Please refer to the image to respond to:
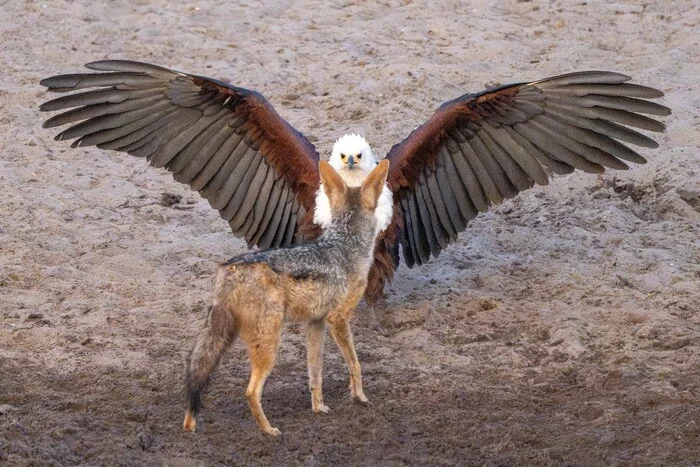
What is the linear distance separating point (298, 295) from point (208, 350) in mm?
560

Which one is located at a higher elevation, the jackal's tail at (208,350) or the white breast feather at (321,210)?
the white breast feather at (321,210)

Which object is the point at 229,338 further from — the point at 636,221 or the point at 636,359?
the point at 636,221

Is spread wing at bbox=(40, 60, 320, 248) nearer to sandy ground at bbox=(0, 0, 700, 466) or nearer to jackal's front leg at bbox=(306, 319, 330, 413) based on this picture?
sandy ground at bbox=(0, 0, 700, 466)

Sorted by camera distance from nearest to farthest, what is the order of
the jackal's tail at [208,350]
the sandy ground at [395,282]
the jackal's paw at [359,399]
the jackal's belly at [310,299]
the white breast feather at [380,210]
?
the jackal's tail at [208,350] → the jackal's belly at [310,299] → the sandy ground at [395,282] → the jackal's paw at [359,399] → the white breast feather at [380,210]

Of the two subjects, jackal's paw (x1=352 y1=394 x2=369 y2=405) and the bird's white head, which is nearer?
jackal's paw (x1=352 y1=394 x2=369 y2=405)

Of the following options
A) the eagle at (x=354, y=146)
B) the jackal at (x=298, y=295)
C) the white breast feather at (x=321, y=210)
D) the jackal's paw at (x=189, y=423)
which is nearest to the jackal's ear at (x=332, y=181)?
the jackal at (x=298, y=295)

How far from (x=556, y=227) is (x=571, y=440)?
3122 mm

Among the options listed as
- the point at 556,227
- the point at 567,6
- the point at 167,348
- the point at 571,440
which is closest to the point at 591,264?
the point at 556,227

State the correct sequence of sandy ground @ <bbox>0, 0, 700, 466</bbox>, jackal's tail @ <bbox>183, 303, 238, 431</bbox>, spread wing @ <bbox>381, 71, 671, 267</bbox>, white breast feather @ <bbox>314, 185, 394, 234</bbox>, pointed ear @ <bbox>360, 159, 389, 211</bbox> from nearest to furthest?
jackal's tail @ <bbox>183, 303, 238, 431</bbox> → sandy ground @ <bbox>0, 0, 700, 466</bbox> → pointed ear @ <bbox>360, 159, 389, 211</bbox> → spread wing @ <bbox>381, 71, 671, 267</bbox> → white breast feather @ <bbox>314, 185, 394, 234</bbox>

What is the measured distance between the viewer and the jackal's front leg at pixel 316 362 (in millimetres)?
6836

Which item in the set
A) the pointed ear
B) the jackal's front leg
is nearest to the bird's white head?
the pointed ear

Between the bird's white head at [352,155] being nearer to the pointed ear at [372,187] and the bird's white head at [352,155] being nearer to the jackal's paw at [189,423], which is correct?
the pointed ear at [372,187]

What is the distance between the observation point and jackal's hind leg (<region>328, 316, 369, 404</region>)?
6.75 meters

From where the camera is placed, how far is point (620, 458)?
6.33 m
